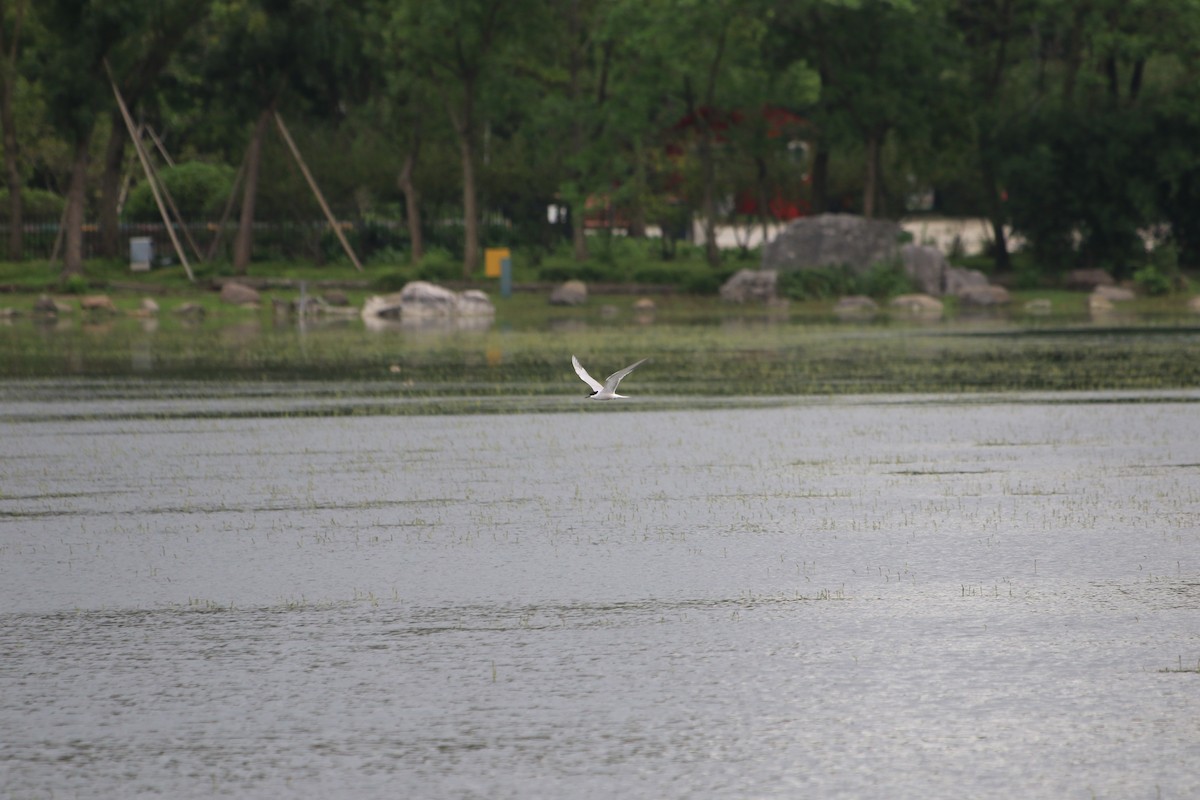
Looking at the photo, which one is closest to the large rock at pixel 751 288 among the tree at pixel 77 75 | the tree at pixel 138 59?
the tree at pixel 138 59

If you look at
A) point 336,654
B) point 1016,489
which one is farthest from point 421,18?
point 336,654

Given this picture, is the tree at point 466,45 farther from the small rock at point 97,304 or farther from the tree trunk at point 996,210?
the tree trunk at point 996,210

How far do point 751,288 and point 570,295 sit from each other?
232 inches

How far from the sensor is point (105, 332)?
45500 mm

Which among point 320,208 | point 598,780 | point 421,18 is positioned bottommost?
point 598,780

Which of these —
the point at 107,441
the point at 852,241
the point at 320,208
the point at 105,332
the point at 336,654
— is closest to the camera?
the point at 336,654

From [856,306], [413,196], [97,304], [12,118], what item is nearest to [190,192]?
[413,196]

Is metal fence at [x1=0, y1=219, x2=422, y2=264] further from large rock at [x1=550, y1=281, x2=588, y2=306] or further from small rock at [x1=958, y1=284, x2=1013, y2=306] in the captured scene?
small rock at [x1=958, y1=284, x2=1013, y2=306]

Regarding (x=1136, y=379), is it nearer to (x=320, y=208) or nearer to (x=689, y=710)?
(x=689, y=710)

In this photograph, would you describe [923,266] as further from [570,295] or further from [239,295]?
[239,295]

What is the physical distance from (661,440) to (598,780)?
13.6 metres

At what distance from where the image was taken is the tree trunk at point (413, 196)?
6739 cm

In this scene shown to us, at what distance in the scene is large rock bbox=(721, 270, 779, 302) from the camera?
191 feet

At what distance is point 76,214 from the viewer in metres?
59.6
